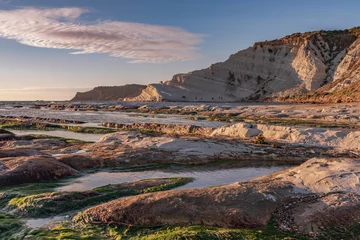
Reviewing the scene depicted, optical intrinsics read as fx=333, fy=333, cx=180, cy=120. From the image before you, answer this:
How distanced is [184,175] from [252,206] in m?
6.50

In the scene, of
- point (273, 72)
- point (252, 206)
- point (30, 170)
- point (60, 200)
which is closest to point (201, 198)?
point (252, 206)

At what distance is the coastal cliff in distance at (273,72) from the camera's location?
320 feet

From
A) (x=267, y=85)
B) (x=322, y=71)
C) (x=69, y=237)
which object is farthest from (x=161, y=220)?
(x=267, y=85)

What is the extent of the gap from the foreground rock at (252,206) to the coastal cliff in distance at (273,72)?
279 feet

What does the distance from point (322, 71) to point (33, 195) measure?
99136 millimetres

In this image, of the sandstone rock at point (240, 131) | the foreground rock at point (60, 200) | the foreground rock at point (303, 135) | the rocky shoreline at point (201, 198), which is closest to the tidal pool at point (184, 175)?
the rocky shoreline at point (201, 198)

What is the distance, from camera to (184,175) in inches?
586

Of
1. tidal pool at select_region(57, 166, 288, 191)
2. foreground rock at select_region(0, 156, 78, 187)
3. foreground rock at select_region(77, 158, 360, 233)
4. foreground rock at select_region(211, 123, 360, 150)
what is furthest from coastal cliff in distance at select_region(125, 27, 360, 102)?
foreground rock at select_region(77, 158, 360, 233)

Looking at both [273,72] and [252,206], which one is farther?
[273,72]

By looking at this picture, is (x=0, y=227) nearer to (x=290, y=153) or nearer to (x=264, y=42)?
(x=290, y=153)

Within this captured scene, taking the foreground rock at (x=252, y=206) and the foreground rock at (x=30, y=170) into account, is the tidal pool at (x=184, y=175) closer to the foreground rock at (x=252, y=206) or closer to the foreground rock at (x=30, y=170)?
the foreground rock at (x=30, y=170)

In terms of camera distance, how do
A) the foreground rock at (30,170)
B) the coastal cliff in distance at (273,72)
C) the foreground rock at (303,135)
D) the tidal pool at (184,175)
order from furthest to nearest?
the coastal cliff in distance at (273,72)
the foreground rock at (303,135)
the tidal pool at (184,175)
the foreground rock at (30,170)

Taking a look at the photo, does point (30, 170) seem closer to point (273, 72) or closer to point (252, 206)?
point (252, 206)

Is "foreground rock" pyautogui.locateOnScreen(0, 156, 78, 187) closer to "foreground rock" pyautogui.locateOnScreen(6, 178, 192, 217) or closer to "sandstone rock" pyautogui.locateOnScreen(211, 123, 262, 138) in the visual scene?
"foreground rock" pyautogui.locateOnScreen(6, 178, 192, 217)
